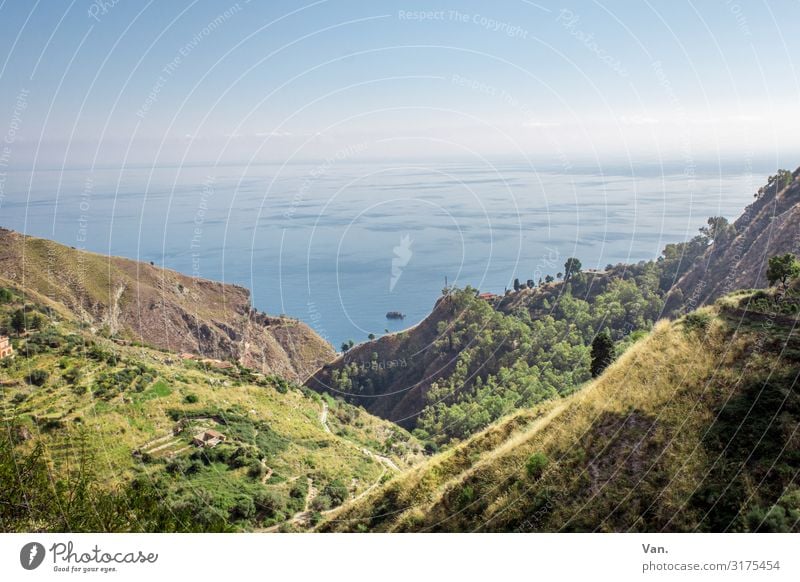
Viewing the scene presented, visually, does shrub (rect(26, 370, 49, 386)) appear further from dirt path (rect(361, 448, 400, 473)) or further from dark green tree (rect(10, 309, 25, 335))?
dirt path (rect(361, 448, 400, 473))

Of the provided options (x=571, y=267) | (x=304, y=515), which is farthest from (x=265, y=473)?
(x=571, y=267)

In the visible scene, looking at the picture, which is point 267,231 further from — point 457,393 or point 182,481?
point 182,481

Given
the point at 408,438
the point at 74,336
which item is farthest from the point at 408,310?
the point at 74,336

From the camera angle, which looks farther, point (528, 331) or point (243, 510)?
point (528, 331)

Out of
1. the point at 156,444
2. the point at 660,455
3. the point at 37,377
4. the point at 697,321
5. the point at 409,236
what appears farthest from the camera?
the point at 409,236

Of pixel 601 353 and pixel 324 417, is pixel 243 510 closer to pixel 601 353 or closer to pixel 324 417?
pixel 601 353

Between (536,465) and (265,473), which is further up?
(536,465)
